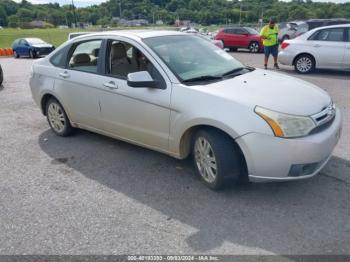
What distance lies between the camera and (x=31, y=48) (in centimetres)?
2170

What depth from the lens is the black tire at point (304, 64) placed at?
1065 cm

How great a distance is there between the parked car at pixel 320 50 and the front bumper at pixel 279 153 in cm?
775

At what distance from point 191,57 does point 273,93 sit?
45.2 inches

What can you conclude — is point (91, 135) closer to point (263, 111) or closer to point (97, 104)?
point (97, 104)

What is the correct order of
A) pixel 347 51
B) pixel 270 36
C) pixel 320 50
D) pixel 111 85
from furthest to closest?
pixel 270 36 → pixel 320 50 → pixel 347 51 → pixel 111 85

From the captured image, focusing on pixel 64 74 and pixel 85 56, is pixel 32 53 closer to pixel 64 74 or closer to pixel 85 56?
pixel 64 74

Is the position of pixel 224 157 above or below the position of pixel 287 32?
below

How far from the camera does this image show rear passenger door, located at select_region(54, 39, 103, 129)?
14.9 ft

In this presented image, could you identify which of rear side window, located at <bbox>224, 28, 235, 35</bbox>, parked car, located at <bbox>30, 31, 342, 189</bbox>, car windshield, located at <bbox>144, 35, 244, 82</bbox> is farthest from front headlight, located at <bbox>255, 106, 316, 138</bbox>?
rear side window, located at <bbox>224, 28, 235, 35</bbox>

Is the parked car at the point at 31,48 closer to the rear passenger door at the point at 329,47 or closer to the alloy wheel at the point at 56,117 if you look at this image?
the rear passenger door at the point at 329,47

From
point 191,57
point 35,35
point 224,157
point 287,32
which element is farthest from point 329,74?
point 35,35

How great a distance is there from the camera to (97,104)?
14.7ft

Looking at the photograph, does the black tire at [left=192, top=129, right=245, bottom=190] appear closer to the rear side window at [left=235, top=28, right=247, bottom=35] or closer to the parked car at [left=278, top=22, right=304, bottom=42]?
the rear side window at [left=235, top=28, right=247, bottom=35]

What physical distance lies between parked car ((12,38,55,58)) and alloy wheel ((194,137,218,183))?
67.5ft
